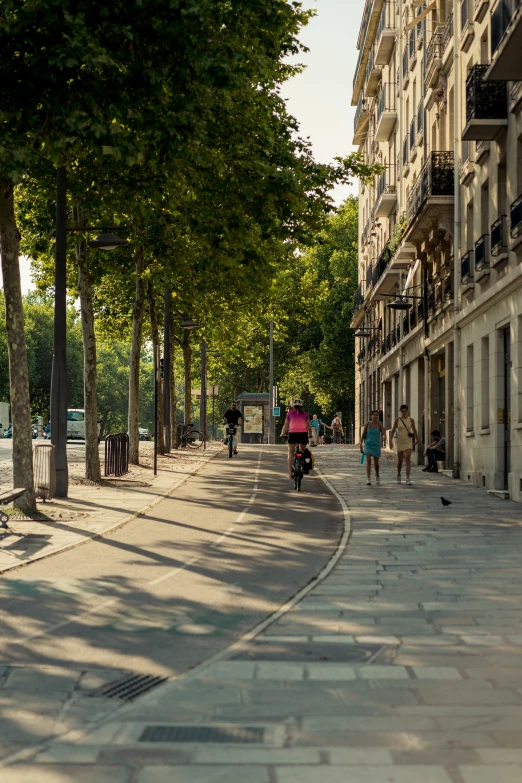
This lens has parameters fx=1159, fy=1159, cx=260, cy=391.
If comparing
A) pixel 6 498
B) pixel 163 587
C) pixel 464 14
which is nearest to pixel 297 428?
pixel 6 498

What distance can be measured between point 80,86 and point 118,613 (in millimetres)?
8299

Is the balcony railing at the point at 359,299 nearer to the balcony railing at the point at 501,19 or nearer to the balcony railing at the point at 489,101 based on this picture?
the balcony railing at the point at 489,101

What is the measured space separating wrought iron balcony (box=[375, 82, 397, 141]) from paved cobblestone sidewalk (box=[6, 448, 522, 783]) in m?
38.1

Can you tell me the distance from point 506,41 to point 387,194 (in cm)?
2681

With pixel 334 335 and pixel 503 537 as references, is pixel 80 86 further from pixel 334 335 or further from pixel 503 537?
pixel 334 335

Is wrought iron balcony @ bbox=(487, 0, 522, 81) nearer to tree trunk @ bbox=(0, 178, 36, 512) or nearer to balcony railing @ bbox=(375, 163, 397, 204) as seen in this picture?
tree trunk @ bbox=(0, 178, 36, 512)

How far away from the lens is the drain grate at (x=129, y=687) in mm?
6031

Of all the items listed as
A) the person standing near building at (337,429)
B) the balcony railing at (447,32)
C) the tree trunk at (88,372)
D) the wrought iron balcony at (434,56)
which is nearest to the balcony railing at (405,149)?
the wrought iron balcony at (434,56)

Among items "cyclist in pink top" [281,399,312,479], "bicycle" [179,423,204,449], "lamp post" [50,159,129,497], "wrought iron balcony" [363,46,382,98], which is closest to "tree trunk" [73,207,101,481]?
"lamp post" [50,159,129,497]

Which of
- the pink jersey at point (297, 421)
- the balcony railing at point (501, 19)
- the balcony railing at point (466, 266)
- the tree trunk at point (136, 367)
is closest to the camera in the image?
the balcony railing at point (501, 19)

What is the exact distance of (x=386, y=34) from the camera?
47.5m

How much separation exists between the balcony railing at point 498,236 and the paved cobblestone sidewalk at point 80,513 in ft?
26.3

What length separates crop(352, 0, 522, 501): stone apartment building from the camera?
22.1 m

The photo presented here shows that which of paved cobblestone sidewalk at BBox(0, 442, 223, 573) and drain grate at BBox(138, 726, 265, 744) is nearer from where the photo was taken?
drain grate at BBox(138, 726, 265, 744)
